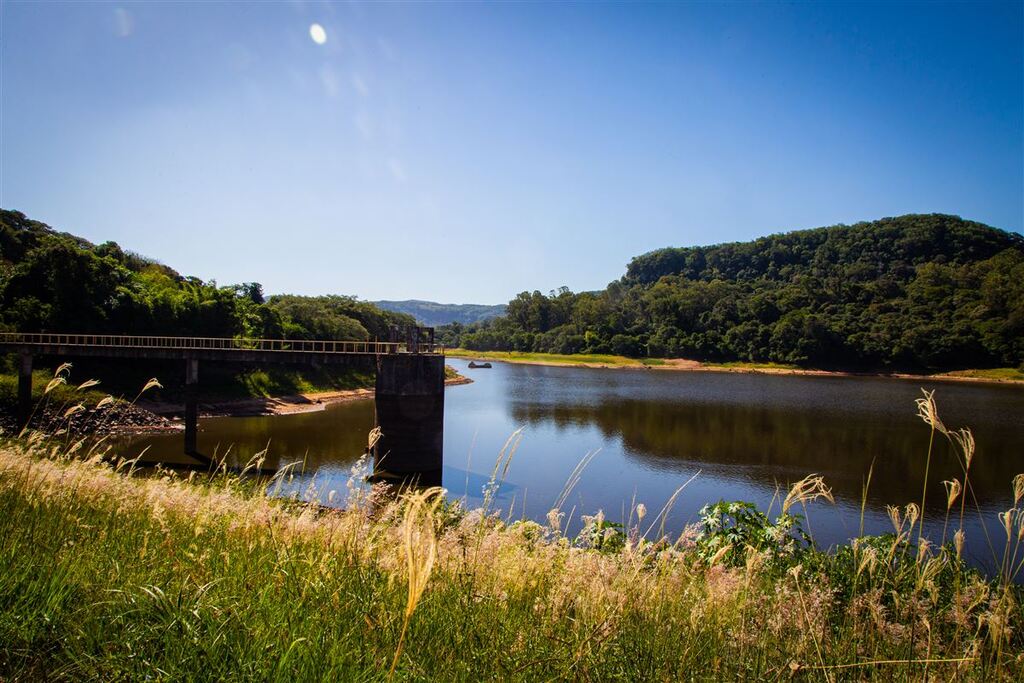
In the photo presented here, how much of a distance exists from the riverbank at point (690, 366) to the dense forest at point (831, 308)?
1.88 meters

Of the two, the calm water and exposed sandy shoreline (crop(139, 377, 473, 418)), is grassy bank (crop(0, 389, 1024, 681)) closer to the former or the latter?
the calm water

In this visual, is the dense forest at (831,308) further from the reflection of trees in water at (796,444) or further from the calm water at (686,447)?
the reflection of trees in water at (796,444)

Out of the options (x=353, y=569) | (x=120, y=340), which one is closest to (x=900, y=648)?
(x=353, y=569)

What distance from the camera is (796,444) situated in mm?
30922

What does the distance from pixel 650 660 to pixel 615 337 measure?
109173mm

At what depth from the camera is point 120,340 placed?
120 ft

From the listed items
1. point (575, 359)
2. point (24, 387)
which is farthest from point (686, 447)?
point (575, 359)

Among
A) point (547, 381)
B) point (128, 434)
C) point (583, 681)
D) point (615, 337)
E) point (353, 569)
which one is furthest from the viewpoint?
point (615, 337)

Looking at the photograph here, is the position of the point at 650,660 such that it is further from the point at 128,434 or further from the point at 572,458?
the point at 128,434

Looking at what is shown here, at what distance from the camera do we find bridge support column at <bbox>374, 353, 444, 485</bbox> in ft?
74.7

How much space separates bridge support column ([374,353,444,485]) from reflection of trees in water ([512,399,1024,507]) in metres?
9.95

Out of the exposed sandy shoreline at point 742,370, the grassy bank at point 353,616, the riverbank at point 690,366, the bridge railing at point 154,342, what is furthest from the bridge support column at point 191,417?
the riverbank at point 690,366

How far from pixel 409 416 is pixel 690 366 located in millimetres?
82526

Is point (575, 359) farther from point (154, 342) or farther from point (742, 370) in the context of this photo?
point (154, 342)
